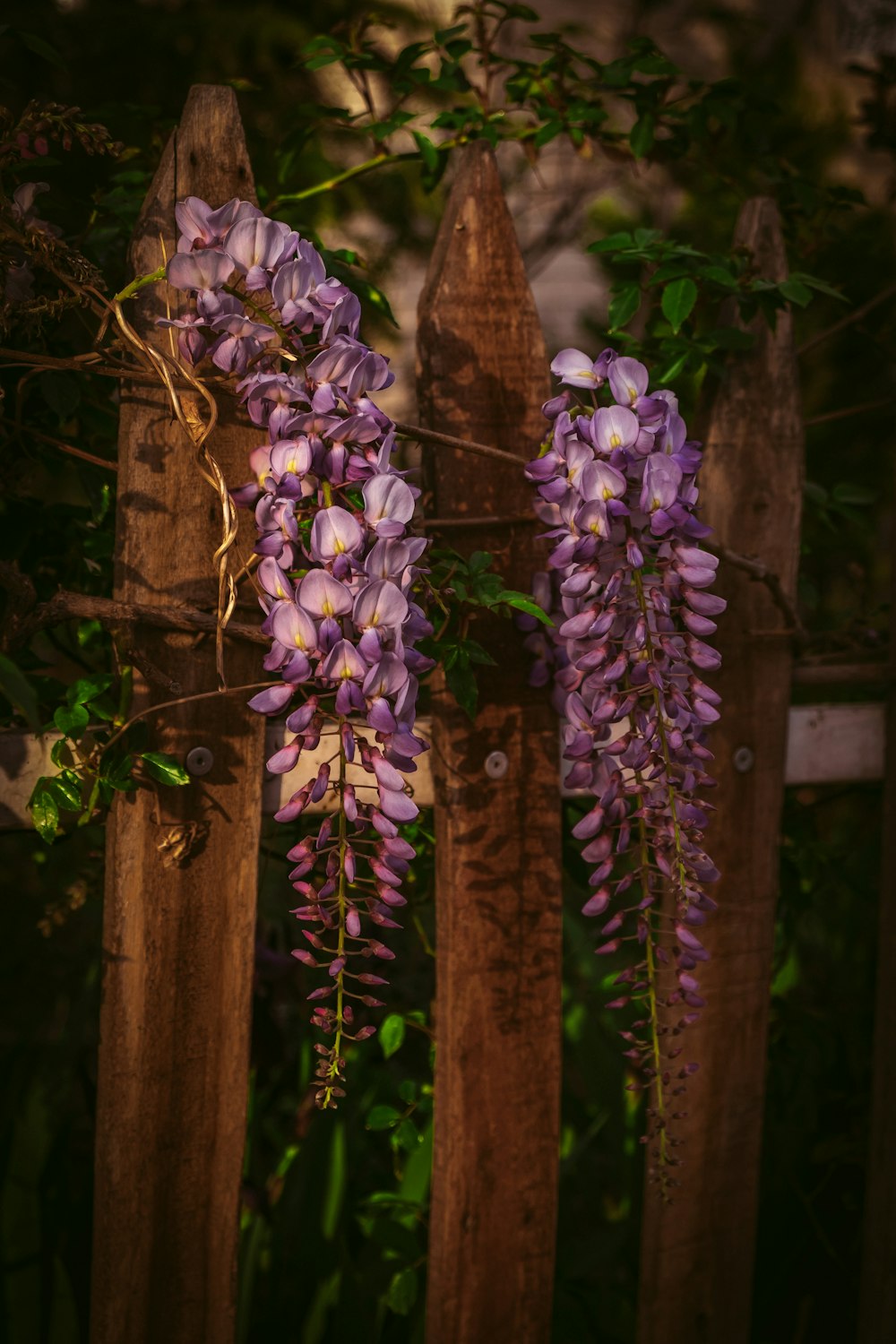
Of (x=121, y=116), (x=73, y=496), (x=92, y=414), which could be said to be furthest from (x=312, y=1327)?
(x=73, y=496)

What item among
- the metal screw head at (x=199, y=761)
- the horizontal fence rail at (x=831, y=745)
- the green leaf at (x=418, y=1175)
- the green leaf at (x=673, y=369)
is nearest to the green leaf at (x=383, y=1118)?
the green leaf at (x=418, y=1175)

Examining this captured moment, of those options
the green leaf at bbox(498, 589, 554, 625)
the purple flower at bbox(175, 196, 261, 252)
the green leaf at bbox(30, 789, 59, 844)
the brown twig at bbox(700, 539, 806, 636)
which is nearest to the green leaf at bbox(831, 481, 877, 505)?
the brown twig at bbox(700, 539, 806, 636)

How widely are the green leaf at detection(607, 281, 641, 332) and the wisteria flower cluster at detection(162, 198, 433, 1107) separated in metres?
0.43

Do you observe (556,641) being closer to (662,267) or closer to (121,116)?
(662,267)

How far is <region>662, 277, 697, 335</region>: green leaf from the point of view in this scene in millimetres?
1368

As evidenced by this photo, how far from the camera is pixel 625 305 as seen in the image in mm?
1427

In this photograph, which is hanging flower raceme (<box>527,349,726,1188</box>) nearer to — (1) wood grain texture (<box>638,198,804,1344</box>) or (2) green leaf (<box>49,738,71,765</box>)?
(1) wood grain texture (<box>638,198,804,1344</box>)

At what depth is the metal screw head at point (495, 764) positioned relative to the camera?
4.63 ft

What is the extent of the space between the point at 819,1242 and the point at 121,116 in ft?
7.24

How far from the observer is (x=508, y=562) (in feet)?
4.66

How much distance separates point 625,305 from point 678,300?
8cm

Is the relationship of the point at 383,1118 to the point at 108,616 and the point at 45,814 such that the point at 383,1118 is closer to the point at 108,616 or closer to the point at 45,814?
the point at 45,814

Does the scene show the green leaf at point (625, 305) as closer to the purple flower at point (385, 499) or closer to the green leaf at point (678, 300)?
the green leaf at point (678, 300)

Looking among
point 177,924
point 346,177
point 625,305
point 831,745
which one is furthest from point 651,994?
point 346,177
